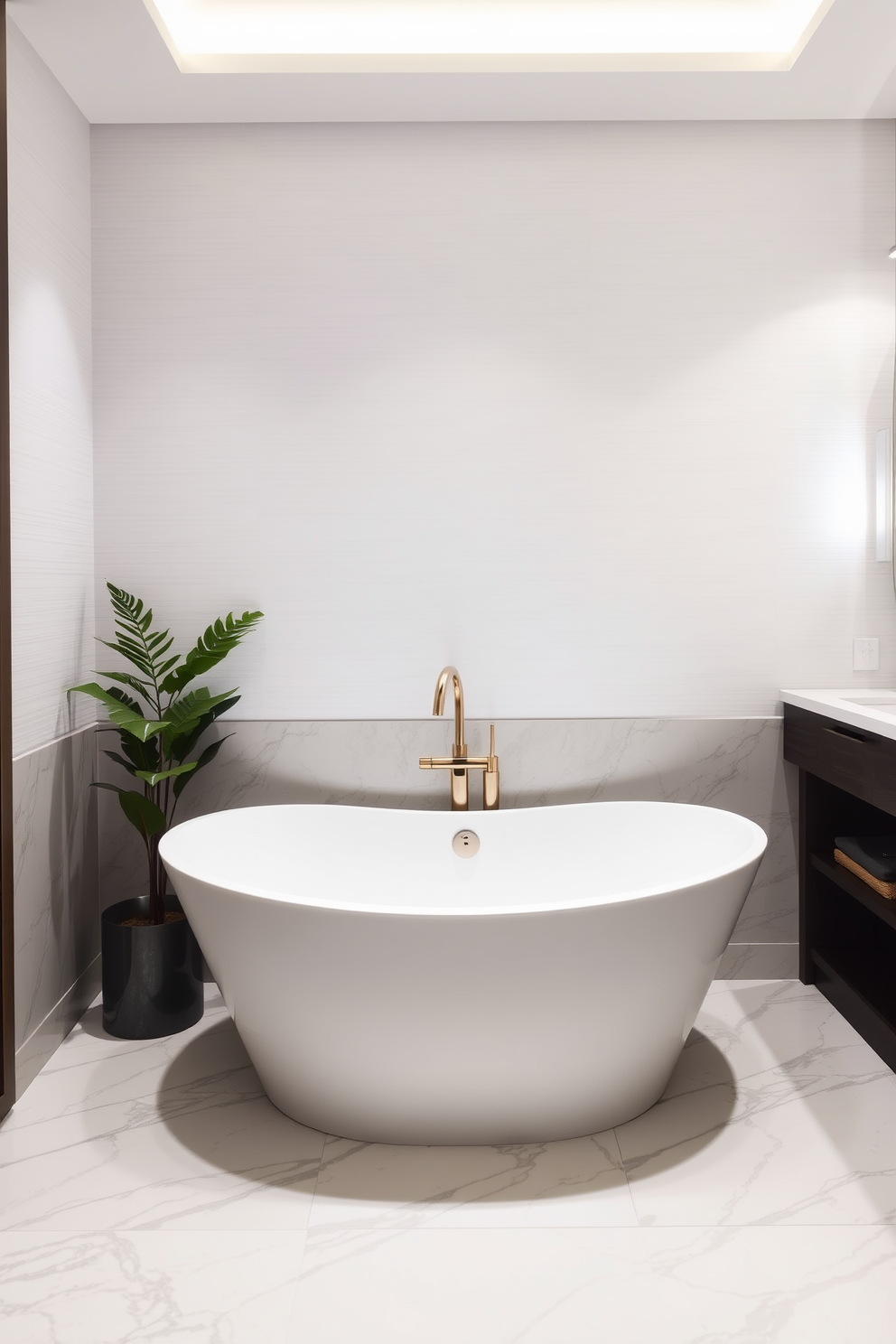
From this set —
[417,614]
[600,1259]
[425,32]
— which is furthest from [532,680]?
[425,32]

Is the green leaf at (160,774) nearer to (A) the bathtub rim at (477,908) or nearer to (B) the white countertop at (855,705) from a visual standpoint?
(A) the bathtub rim at (477,908)

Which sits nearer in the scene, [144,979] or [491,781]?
[144,979]

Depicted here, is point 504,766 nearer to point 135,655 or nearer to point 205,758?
point 205,758

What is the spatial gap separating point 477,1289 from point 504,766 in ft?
4.72

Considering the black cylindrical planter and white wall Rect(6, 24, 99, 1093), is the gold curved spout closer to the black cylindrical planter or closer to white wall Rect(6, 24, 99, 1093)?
the black cylindrical planter

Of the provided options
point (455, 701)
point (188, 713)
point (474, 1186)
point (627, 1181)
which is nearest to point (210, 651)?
point (188, 713)

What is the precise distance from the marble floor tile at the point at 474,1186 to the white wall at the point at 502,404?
4.00 ft

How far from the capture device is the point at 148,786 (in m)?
2.67

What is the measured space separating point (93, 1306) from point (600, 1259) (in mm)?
841

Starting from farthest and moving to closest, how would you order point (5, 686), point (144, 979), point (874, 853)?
1. point (144, 979)
2. point (874, 853)
3. point (5, 686)

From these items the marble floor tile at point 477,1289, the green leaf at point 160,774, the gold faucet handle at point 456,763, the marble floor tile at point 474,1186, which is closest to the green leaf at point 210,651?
the green leaf at point 160,774

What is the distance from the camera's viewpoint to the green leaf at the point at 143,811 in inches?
97.1

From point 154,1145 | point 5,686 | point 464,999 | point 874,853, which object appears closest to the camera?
point 464,999

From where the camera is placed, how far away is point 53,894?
2.40 meters
